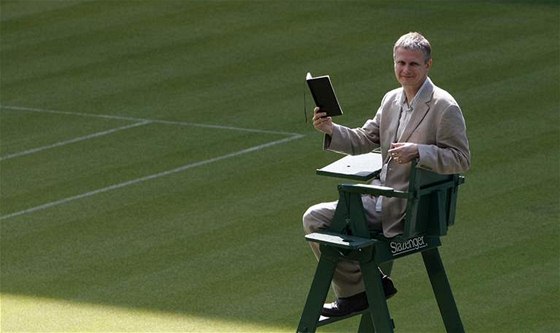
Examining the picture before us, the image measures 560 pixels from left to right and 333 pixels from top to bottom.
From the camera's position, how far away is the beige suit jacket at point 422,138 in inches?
345

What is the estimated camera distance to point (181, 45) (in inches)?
869

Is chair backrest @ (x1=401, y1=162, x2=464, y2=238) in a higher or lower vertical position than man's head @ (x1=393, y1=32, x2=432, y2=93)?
lower

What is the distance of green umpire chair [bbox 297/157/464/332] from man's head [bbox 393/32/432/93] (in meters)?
0.52

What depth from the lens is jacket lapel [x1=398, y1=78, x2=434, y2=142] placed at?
8.94m

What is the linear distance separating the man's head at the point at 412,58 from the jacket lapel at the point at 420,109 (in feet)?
0.21

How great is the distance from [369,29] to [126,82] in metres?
4.04

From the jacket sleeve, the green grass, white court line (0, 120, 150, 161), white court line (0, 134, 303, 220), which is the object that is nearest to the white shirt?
the jacket sleeve

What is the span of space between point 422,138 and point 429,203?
1.23 ft

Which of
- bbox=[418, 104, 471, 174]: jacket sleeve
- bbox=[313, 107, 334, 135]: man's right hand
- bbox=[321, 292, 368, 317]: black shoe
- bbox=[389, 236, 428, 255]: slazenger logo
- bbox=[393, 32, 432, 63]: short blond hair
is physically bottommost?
bbox=[321, 292, 368, 317]: black shoe

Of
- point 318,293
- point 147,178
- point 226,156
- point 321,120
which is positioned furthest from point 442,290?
point 226,156

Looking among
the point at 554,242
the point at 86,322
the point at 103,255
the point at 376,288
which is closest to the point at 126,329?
the point at 86,322

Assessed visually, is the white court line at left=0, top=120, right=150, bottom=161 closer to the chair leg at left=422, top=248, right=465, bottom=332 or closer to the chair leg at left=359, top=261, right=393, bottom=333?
the chair leg at left=422, top=248, right=465, bottom=332

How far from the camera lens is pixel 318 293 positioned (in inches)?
355

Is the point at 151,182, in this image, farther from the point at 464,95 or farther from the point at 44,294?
the point at 464,95
